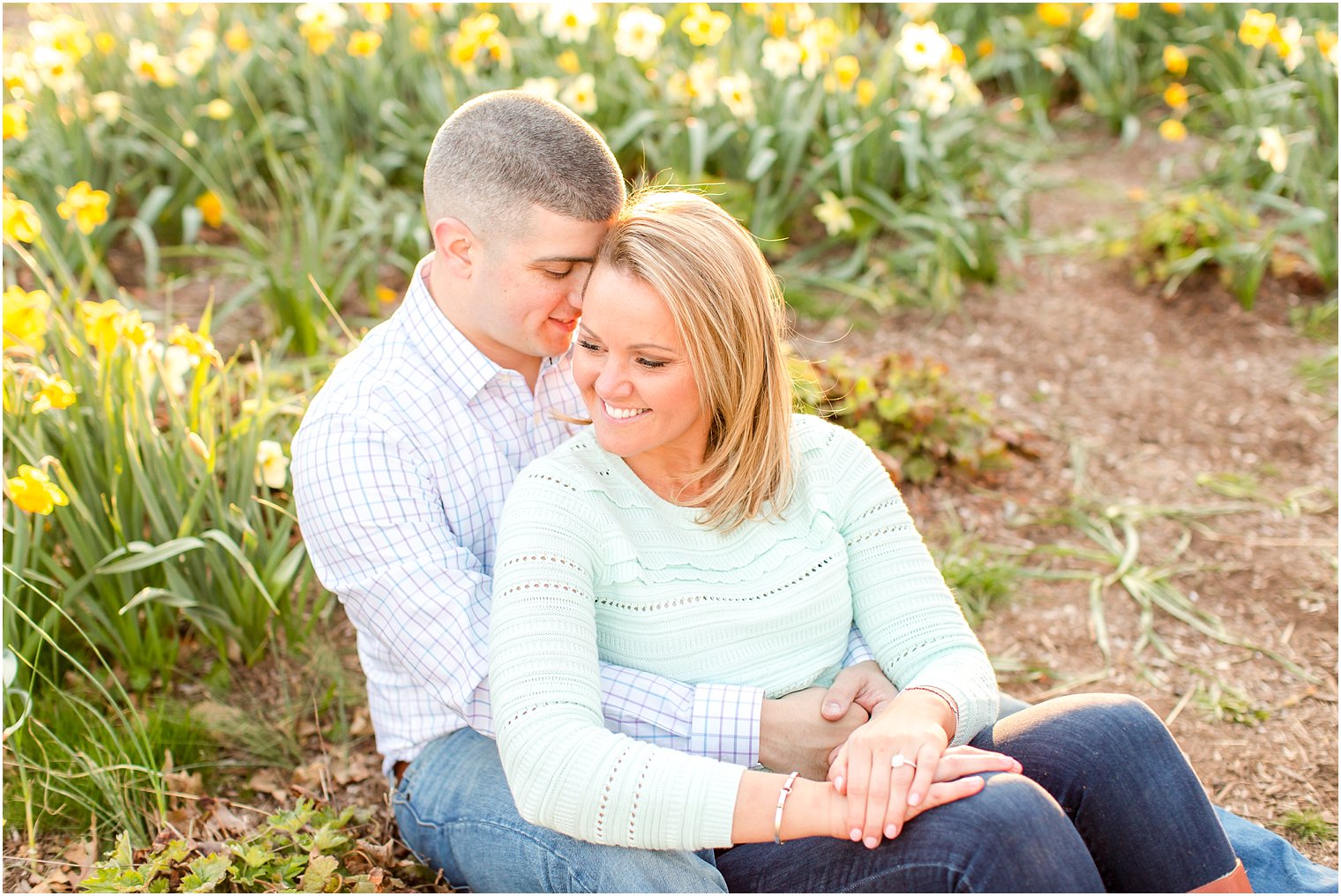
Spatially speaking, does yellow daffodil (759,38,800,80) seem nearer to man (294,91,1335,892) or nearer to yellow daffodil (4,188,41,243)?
man (294,91,1335,892)

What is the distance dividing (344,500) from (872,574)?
33.5 inches

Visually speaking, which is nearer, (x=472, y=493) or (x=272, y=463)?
(x=472, y=493)

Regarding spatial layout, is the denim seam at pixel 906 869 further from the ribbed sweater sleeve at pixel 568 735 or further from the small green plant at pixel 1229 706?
the small green plant at pixel 1229 706

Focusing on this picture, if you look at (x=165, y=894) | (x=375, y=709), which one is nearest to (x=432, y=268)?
(x=375, y=709)

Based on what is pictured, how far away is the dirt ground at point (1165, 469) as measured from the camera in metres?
2.58

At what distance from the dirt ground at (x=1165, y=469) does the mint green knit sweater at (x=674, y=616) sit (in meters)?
0.95

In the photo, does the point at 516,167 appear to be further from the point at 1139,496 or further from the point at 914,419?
the point at 1139,496

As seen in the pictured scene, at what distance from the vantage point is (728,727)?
68.2 inches

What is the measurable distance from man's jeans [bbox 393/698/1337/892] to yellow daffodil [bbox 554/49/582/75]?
3155 mm

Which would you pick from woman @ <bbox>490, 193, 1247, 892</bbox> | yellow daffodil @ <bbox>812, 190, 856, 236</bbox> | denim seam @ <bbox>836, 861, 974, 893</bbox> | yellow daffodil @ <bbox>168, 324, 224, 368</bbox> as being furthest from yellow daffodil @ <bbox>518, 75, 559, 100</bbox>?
denim seam @ <bbox>836, 861, 974, 893</bbox>

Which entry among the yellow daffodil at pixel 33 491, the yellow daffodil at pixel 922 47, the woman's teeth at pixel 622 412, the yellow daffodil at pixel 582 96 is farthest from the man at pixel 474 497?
the yellow daffodil at pixel 922 47

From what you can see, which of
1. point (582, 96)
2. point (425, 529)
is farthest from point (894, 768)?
point (582, 96)

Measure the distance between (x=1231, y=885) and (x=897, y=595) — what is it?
2.04 feet

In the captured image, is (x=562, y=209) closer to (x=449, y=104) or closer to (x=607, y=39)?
(x=449, y=104)
